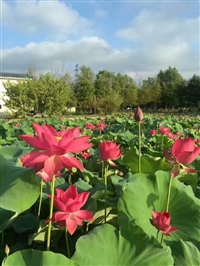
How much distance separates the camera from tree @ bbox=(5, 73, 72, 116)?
24.0 metres

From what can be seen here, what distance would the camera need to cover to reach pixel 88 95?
1443 inches

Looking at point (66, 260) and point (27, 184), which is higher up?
point (27, 184)

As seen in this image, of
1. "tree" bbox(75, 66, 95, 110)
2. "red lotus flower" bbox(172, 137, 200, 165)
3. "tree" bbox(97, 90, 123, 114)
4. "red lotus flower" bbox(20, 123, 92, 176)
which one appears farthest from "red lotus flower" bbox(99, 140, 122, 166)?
"tree" bbox(75, 66, 95, 110)

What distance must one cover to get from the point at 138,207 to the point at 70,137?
0.34 m

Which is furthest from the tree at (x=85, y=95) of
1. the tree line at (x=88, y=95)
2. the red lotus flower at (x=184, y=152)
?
the red lotus flower at (x=184, y=152)

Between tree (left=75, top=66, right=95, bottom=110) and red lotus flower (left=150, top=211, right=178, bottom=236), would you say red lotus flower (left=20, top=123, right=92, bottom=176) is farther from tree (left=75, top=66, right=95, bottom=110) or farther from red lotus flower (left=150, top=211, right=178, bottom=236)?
tree (left=75, top=66, right=95, bottom=110)

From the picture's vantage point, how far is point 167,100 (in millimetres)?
41188

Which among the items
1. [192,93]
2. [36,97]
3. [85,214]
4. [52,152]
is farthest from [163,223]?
[192,93]

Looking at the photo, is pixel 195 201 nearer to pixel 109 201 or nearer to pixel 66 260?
pixel 109 201

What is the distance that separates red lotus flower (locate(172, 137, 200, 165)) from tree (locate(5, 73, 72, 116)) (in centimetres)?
2342

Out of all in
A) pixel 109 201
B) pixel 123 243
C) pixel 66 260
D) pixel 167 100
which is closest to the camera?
pixel 66 260

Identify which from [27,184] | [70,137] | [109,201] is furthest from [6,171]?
[109,201]

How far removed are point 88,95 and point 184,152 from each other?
3605 centimetres

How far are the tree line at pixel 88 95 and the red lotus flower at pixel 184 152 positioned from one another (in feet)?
71.1
